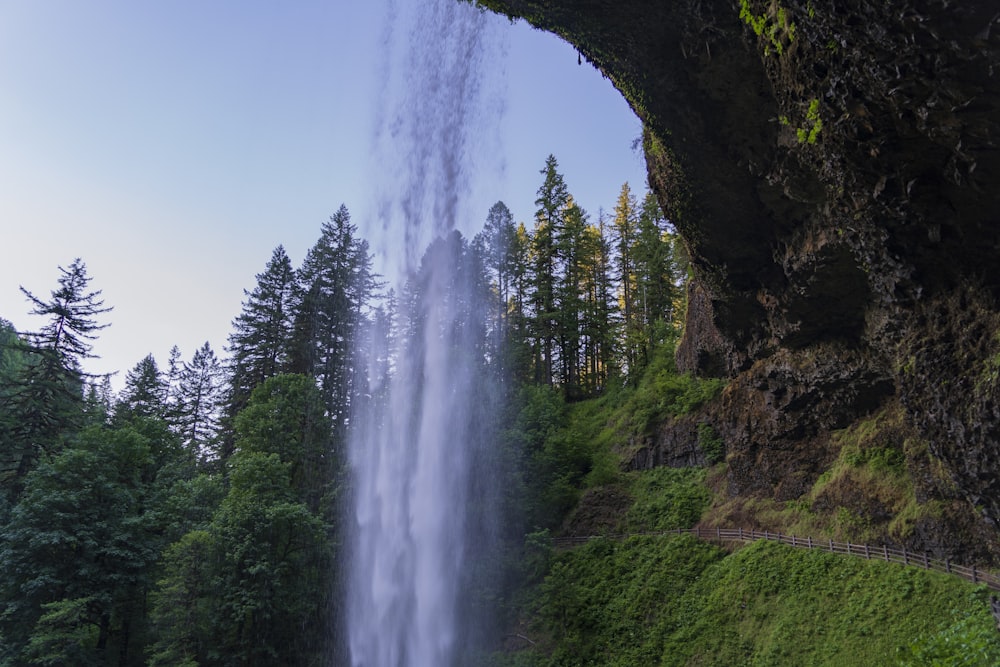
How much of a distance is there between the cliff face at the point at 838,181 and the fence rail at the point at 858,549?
6.23ft

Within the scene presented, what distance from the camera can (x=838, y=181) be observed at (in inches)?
393

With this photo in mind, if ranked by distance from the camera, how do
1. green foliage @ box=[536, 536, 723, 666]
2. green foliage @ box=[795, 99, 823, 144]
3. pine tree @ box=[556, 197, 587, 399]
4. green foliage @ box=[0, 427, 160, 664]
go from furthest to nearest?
pine tree @ box=[556, 197, 587, 399]
green foliage @ box=[0, 427, 160, 664]
green foliage @ box=[536, 536, 723, 666]
green foliage @ box=[795, 99, 823, 144]

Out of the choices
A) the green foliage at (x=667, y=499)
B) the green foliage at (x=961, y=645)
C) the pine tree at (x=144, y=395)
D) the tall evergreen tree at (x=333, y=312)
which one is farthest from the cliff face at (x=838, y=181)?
the pine tree at (x=144, y=395)

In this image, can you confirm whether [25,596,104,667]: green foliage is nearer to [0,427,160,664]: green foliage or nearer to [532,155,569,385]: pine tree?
[0,427,160,664]: green foliage

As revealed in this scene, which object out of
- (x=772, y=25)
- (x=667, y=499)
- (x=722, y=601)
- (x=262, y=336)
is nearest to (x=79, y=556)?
(x=262, y=336)

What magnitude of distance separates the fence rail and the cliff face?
6.23 ft

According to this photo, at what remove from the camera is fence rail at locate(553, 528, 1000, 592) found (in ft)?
38.9

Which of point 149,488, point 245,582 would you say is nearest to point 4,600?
point 149,488

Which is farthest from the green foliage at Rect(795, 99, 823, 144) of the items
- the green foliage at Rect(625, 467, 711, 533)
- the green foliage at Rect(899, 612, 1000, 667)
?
the green foliage at Rect(625, 467, 711, 533)

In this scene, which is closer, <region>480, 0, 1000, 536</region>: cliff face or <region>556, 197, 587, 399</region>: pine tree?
<region>480, 0, 1000, 536</region>: cliff face

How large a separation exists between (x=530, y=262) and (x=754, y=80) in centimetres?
2710

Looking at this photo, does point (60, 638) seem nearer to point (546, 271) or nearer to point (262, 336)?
point (262, 336)

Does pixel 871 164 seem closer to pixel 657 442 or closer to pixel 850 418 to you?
pixel 850 418

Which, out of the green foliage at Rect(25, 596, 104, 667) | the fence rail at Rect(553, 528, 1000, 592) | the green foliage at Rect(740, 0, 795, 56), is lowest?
the green foliage at Rect(25, 596, 104, 667)
